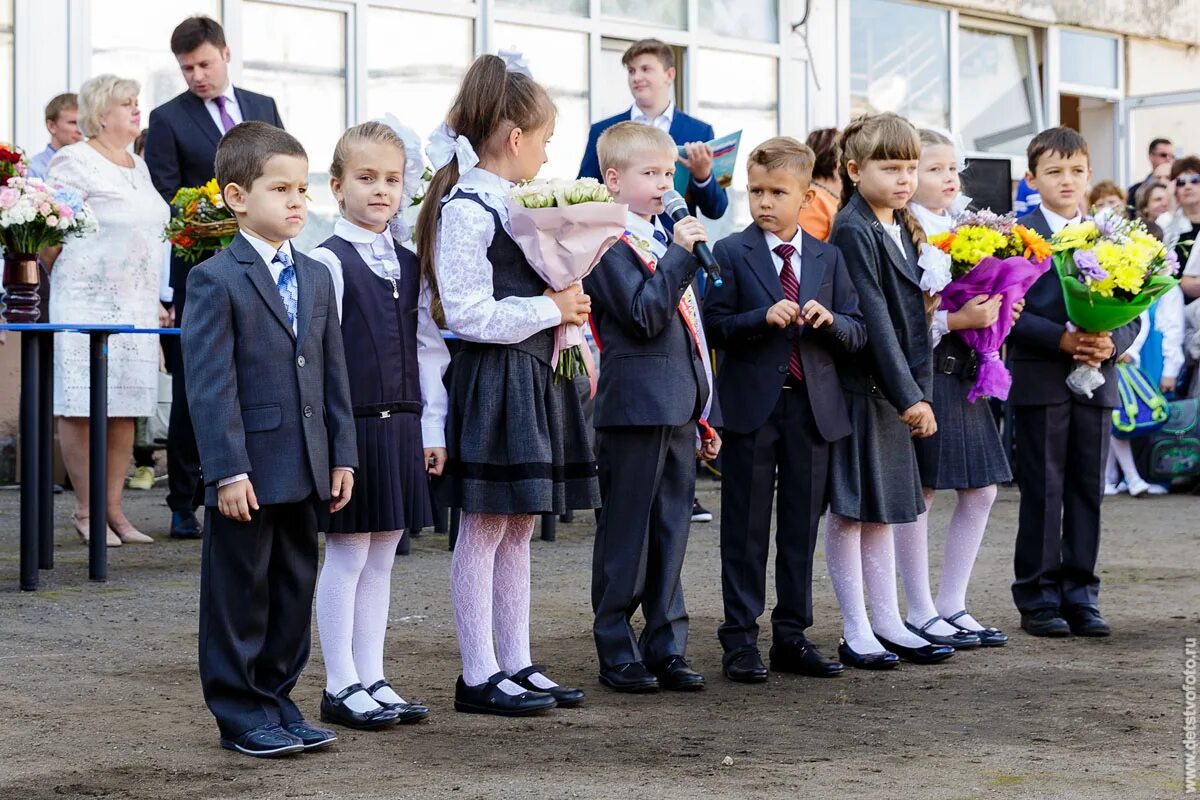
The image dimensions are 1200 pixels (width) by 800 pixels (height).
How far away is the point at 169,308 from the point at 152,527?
141 centimetres

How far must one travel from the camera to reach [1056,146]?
6.03 meters

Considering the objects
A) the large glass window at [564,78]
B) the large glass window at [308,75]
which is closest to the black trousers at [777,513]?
the large glass window at [308,75]

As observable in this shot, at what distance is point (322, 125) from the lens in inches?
455

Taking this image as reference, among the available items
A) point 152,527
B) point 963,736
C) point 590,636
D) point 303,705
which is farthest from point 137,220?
point 963,736

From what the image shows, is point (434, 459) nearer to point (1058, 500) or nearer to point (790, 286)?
point (790, 286)

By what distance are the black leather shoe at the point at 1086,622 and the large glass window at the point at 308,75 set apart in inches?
252

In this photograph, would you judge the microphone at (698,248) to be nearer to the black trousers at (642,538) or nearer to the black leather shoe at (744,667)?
the black trousers at (642,538)

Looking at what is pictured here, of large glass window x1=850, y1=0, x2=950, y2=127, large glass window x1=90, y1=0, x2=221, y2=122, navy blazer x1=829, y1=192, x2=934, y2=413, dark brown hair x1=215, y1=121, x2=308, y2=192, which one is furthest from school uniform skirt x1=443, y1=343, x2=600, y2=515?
large glass window x1=850, y1=0, x2=950, y2=127

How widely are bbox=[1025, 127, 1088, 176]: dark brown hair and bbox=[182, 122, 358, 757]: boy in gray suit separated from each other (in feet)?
9.50

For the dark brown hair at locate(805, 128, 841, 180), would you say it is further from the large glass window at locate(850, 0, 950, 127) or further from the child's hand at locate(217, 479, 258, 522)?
the large glass window at locate(850, 0, 950, 127)

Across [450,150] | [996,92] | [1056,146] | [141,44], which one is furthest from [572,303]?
[996,92]

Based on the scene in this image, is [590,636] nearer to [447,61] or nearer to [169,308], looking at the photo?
[169,308]

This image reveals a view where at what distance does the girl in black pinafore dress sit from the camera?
14.4 feet

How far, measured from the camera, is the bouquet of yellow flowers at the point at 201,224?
698cm
